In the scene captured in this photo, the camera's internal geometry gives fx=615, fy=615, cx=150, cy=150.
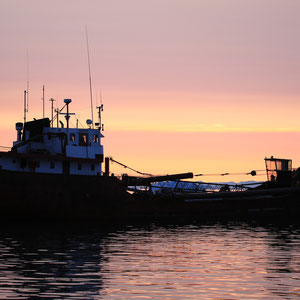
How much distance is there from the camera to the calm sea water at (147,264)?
779 inches

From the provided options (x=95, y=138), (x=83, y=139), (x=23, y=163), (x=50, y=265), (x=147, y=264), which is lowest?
(x=147, y=264)

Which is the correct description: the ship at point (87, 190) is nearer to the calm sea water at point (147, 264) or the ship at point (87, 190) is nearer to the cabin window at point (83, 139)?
the cabin window at point (83, 139)

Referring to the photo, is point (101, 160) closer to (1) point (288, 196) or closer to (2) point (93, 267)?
(1) point (288, 196)

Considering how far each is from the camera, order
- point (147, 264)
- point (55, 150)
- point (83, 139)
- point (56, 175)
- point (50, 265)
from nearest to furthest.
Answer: point (50, 265) → point (147, 264) → point (56, 175) → point (55, 150) → point (83, 139)

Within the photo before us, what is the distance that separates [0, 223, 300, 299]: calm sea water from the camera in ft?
65.0

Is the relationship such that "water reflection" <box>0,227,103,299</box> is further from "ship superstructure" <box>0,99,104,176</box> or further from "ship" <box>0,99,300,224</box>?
"ship superstructure" <box>0,99,104,176</box>

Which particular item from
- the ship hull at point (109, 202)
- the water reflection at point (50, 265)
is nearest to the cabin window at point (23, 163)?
the ship hull at point (109, 202)

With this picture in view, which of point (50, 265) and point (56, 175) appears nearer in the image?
point (50, 265)

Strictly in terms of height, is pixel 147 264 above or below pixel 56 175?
below

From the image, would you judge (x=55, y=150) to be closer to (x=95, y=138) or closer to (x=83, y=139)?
(x=83, y=139)

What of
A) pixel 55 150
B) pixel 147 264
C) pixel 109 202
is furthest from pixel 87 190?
pixel 147 264

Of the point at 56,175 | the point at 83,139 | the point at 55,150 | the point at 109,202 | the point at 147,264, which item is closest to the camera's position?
the point at 147,264

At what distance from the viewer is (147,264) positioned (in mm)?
26094

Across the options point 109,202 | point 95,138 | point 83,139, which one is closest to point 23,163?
point 83,139
